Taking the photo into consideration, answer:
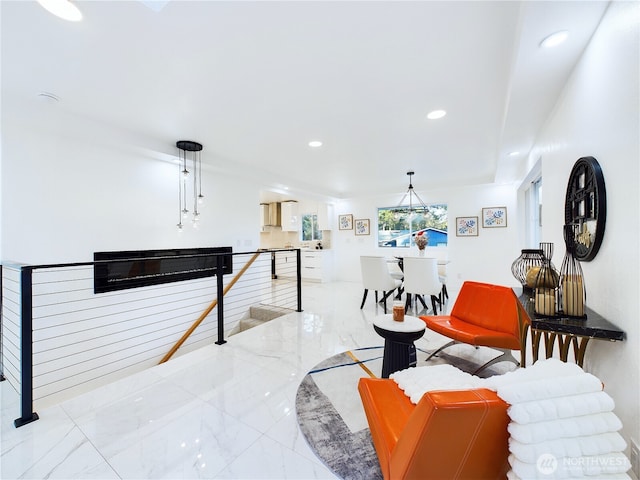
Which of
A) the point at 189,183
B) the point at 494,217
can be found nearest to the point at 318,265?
the point at 189,183

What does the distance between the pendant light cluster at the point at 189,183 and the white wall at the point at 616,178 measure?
148 inches

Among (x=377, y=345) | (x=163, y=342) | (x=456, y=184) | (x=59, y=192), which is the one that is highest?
(x=456, y=184)

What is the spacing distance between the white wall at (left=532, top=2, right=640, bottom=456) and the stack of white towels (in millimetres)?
535

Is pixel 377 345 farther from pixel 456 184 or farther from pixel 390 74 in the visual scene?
pixel 456 184

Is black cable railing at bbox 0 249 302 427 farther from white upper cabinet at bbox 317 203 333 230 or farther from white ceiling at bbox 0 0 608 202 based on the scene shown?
white upper cabinet at bbox 317 203 333 230

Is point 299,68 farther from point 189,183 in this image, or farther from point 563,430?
point 189,183

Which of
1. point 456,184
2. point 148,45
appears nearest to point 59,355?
point 148,45

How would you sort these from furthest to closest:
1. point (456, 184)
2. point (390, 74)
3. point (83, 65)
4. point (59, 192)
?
point (456, 184)
point (59, 192)
point (390, 74)
point (83, 65)

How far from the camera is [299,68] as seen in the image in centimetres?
200

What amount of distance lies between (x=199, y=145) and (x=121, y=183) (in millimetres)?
1048

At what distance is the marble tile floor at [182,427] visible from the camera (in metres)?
1.38

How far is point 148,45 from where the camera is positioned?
5.77 feet

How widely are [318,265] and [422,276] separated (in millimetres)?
3618

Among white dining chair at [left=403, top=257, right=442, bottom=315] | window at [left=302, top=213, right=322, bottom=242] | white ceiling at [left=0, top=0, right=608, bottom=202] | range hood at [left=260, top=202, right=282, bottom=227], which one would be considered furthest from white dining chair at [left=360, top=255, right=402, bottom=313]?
range hood at [left=260, top=202, right=282, bottom=227]
